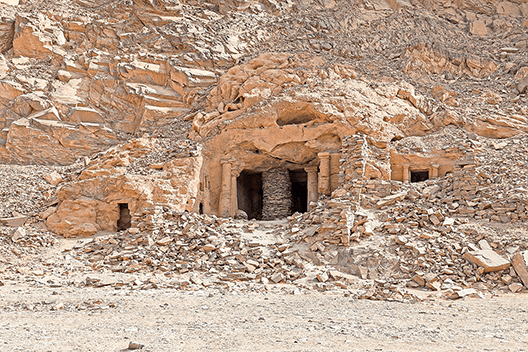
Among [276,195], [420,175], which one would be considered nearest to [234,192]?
[276,195]

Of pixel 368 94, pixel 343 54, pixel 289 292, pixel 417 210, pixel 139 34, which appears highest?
pixel 139 34

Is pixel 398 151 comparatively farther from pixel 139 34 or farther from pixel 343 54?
pixel 139 34

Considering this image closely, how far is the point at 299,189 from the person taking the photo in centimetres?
2188

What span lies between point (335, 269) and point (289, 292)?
2047 millimetres

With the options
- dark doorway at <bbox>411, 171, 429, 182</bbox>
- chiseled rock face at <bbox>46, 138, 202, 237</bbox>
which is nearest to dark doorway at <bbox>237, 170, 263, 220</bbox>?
chiseled rock face at <bbox>46, 138, 202, 237</bbox>

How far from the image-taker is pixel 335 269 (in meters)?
10.7

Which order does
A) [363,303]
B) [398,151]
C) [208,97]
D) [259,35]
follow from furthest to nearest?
[259,35], [208,97], [398,151], [363,303]

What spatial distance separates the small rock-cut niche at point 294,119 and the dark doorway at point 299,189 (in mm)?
3012

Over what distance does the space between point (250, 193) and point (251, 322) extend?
583 inches

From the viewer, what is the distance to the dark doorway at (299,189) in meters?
20.9

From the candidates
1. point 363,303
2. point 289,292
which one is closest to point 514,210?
point 363,303

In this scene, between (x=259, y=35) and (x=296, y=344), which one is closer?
(x=296, y=344)

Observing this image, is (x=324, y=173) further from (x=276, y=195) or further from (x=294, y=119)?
(x=294, y=119)

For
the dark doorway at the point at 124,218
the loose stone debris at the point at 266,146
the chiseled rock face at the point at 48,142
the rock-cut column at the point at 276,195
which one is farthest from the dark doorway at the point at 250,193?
the chiseled rock face at the point at 48,142
